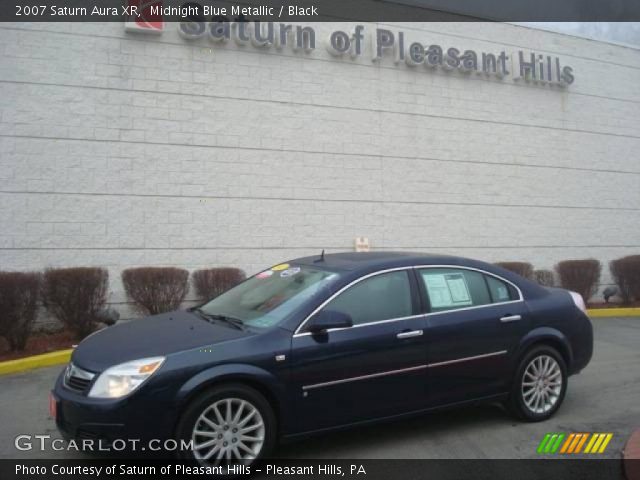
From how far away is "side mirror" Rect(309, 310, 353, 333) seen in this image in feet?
13.7

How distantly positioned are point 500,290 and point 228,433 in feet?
9.09

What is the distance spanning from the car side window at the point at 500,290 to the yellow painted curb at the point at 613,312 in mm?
7607

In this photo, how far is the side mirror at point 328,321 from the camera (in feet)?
13.7

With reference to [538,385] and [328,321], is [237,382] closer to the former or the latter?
[328,321]

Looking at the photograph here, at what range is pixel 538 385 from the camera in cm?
515

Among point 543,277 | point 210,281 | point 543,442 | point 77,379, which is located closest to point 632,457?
point 543,442

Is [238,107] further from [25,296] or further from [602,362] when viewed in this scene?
[602,362]

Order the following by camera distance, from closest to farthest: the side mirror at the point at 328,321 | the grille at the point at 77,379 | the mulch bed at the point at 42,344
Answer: the grille at the point at 77,379, the side mirror at the point at 328,321, the mulch bed at the point at 42,344

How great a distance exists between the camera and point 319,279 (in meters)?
4.67

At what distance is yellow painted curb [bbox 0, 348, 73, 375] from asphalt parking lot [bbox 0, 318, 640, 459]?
41 cm

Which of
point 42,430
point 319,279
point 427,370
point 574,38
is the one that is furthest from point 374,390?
point 574,38

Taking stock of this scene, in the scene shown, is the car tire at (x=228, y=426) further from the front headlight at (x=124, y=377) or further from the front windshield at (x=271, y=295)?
the front windshield at (x=271, y=295)

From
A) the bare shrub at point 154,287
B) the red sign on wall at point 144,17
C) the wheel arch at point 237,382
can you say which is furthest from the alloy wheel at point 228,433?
the red sign on wall at point 144,17

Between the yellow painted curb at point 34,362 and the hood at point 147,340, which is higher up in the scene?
the hood at point 147,340
